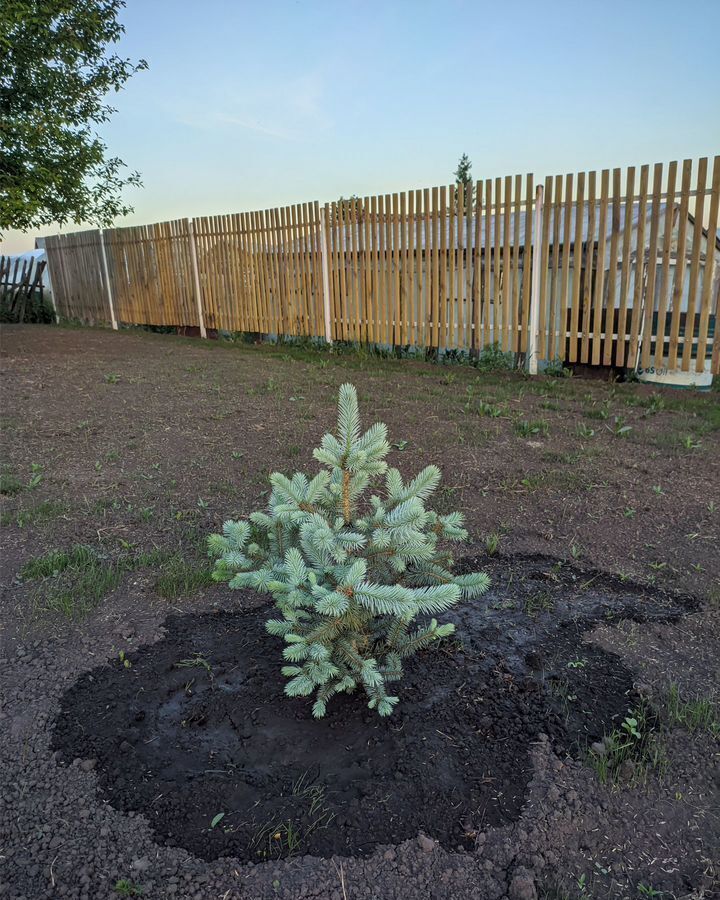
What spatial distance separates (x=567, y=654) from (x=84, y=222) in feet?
36.1

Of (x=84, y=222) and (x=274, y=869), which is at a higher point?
(x=84, y=222)

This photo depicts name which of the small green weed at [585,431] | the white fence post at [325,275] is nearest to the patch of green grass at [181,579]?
the small green weed at [585,431]

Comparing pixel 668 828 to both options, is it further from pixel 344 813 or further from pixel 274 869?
pixel 274 869

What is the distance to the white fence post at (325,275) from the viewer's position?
34.5 feet

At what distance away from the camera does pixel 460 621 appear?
9.70 feet

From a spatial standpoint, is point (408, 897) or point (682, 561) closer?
point (408, 897)

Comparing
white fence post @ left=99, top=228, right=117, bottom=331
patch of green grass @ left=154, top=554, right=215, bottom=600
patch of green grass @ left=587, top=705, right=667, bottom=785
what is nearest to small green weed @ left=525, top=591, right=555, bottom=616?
patch of green grass @ left=587, top=705, right=667, bottom=785

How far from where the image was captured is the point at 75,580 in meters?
3.40

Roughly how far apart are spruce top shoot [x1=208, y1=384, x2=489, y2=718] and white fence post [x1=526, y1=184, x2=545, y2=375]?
6369mm

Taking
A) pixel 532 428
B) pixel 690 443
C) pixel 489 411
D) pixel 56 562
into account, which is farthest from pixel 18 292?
pixel 690 443

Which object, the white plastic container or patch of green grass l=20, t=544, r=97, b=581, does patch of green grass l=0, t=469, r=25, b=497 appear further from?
the white plastic container

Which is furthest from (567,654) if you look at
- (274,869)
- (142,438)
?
(142,438)

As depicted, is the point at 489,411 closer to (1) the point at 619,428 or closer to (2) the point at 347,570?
(1) the point at 619,428

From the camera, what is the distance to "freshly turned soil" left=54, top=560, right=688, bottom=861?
194 cm
